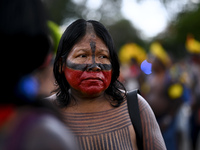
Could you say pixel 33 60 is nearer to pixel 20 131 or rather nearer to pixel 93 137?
pixel 20 131

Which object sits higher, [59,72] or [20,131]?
[59,72]

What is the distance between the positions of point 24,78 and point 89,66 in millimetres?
1144

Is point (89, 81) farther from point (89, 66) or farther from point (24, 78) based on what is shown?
point (24, 78)

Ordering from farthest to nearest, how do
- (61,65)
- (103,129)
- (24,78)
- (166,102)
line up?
(166,102) < (61,65) < (103,129) < (24,78)

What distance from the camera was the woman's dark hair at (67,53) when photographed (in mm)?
2352

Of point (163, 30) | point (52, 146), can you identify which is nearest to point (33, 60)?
point (52, 146)

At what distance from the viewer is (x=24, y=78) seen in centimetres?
117

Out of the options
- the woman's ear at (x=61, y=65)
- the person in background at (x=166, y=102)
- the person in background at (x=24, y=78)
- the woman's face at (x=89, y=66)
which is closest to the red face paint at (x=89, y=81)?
the woman's face at (x=89, y=66)

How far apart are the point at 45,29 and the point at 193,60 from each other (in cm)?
760

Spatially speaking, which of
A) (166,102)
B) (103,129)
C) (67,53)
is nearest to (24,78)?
(103,129)

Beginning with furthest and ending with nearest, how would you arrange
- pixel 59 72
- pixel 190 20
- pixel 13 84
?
pixel 190 20
pixel 59 72
pixel 13 84

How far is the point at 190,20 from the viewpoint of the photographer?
31656mm

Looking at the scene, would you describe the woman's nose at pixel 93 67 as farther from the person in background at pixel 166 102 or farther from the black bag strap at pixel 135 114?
the person in background at pixel 166 102

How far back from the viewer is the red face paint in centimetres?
227
